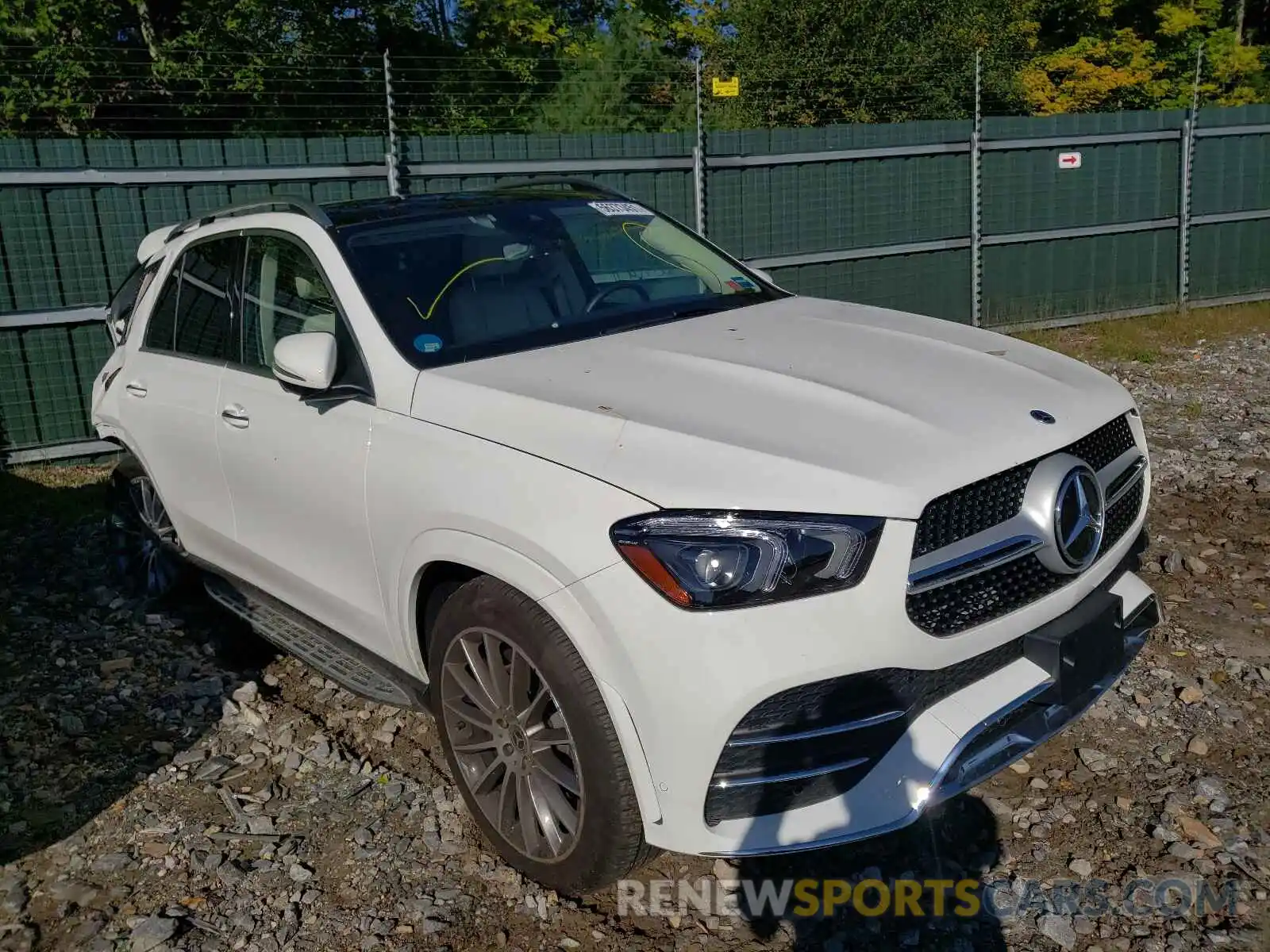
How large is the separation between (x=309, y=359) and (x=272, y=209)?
3.63 feet

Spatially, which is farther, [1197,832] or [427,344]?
[427,344]

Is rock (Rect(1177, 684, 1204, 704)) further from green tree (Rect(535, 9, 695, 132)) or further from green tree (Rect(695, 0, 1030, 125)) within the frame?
green tree (Rect(695, 0, 1030, 125))

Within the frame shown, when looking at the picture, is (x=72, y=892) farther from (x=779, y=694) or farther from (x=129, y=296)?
(x=129, y=296)

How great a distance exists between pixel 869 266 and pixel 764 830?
30.1ft

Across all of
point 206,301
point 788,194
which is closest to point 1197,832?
point 206,301

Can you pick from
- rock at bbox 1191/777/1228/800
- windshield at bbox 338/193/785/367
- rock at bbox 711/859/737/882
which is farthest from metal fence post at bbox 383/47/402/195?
rock at bbox 1191/777/1228/800

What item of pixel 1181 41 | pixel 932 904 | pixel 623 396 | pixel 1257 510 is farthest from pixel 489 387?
pixel 1181 41

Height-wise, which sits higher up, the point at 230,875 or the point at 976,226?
the point at 976,226

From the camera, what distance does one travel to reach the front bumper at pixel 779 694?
2.47 metres

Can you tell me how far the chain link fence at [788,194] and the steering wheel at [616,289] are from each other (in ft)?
17.0

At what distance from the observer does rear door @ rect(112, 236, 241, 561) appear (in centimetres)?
421

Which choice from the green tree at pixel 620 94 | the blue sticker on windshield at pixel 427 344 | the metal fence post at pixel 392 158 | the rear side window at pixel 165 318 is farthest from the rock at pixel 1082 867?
the green tree at pixel 620 94

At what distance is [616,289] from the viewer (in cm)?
397

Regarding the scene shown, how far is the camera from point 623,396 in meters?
2.98
